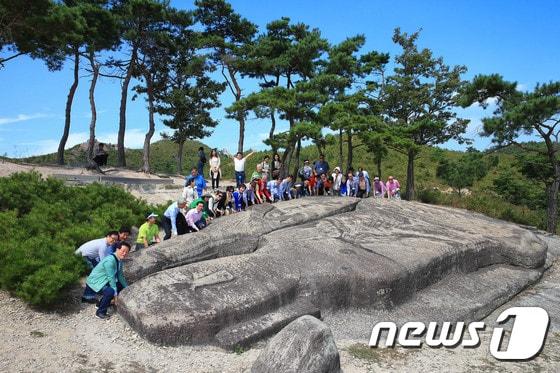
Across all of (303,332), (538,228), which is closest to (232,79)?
(538,228)

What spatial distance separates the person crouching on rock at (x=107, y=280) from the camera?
842 centimetres

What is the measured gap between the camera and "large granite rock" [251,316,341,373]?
6391 mm

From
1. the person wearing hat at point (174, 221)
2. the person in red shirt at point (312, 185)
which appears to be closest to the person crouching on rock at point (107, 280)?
the person wearing hat at point (174, 221)

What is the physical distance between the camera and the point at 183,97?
84.4 ft

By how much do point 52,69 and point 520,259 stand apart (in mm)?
24151

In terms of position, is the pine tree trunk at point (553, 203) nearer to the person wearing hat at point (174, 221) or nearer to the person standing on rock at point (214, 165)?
the person standing on rock at point (214, 165)

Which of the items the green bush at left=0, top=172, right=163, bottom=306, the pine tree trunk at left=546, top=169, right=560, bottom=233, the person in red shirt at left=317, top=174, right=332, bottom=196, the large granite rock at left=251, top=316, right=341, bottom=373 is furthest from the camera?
the pine tree trunk at left=546, top=169, right=560, bottom=233

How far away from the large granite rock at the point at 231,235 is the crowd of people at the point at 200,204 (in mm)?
520

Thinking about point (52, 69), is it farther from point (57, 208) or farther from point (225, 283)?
point (225, 283)

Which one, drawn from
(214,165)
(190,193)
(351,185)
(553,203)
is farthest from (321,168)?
(553,203)

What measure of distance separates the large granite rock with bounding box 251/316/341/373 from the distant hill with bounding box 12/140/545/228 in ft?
58.1
